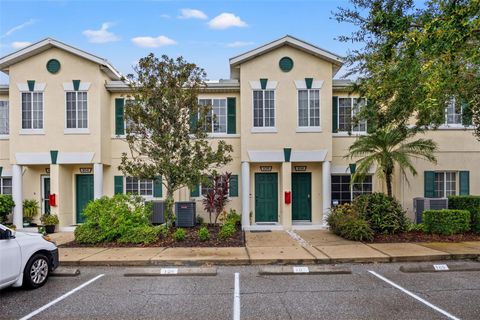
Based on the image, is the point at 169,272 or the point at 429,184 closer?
the point at 169,272

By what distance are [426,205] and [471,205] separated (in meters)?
1.57

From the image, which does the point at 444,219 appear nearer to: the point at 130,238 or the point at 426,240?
the point at 426,240

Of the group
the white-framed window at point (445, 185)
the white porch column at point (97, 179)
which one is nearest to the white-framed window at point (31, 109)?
the white porch column at point (97, 179)

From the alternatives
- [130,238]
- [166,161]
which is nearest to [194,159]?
[166,161]

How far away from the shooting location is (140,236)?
11.1m

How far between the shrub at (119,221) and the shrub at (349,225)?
5.82 meters

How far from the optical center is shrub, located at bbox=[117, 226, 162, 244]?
11.1 meters

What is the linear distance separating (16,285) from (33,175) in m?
10.3

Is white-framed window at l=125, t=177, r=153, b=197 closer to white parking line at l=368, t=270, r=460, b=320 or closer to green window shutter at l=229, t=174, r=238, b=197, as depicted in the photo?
green window shutter at l=229, t=174, r=238, b=197

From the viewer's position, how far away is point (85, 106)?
14.8 m

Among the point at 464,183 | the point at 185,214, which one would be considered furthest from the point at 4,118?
the point at 464,183

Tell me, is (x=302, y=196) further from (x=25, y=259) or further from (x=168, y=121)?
(x=25, y=259)

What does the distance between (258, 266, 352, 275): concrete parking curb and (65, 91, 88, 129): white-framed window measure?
10060mm

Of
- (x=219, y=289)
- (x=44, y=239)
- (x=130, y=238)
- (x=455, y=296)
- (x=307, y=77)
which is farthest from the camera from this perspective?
(x=307, y=77)
